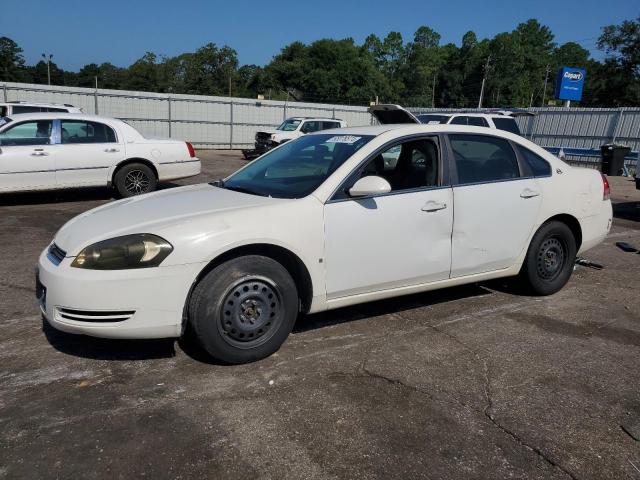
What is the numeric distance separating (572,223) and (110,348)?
4.23 m

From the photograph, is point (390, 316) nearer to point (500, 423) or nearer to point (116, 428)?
point (500, 423)

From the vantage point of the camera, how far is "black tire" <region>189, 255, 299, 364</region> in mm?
3262

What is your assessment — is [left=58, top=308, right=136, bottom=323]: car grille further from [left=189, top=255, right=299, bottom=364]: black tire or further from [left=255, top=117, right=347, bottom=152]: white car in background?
[left=255, top=117, right=347, bottom=152]: white car in background

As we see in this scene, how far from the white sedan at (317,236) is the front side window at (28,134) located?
228 inches

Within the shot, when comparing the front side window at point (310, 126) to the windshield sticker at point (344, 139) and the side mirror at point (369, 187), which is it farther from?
the side mirror at point (369, 187)

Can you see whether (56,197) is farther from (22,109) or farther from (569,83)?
(569,83)

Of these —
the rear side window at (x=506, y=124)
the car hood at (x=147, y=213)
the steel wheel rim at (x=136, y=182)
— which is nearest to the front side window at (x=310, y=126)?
the rear side window at (x=506, y=124)

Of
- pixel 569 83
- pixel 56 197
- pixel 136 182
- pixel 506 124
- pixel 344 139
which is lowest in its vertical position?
pixel 56 197

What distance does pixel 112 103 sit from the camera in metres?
23.4

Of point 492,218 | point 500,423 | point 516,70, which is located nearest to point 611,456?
point 500,423

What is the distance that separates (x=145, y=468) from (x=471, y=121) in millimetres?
13316

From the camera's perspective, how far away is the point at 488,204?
4.39 meters

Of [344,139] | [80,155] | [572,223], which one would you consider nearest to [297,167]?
[344,139]

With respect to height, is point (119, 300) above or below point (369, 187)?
below
